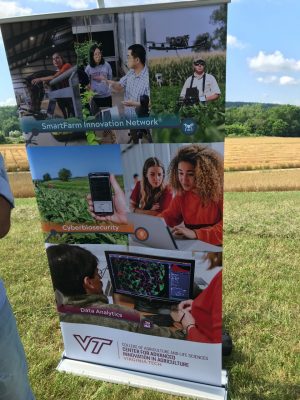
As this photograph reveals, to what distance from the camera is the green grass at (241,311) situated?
3.06 m

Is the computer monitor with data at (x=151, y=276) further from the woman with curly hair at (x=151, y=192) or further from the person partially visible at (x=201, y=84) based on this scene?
the person partially visible at (x=201, y=84)

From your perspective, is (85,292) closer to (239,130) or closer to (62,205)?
(62,205)

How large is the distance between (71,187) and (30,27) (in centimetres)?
110

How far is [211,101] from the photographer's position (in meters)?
2.18

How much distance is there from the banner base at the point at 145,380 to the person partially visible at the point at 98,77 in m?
2.23

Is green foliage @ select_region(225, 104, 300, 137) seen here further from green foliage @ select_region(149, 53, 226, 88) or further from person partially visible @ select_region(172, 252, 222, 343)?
green foliage @ select_region(149, 53, 226, 88)

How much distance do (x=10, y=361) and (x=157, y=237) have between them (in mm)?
1226

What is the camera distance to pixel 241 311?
13.4 feet

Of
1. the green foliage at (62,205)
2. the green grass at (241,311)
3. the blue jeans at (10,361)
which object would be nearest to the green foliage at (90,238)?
the green foliage at (62,205)

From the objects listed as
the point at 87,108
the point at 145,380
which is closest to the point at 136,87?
the point at 87,108

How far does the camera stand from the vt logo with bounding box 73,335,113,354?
10.4ft

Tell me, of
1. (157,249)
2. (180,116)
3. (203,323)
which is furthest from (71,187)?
(203,323)

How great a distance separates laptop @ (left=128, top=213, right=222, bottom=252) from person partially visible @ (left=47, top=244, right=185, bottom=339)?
475 millimetres

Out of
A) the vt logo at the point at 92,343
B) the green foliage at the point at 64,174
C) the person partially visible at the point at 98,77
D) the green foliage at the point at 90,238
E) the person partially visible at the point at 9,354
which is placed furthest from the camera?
the vt logo at the point at 92,343
